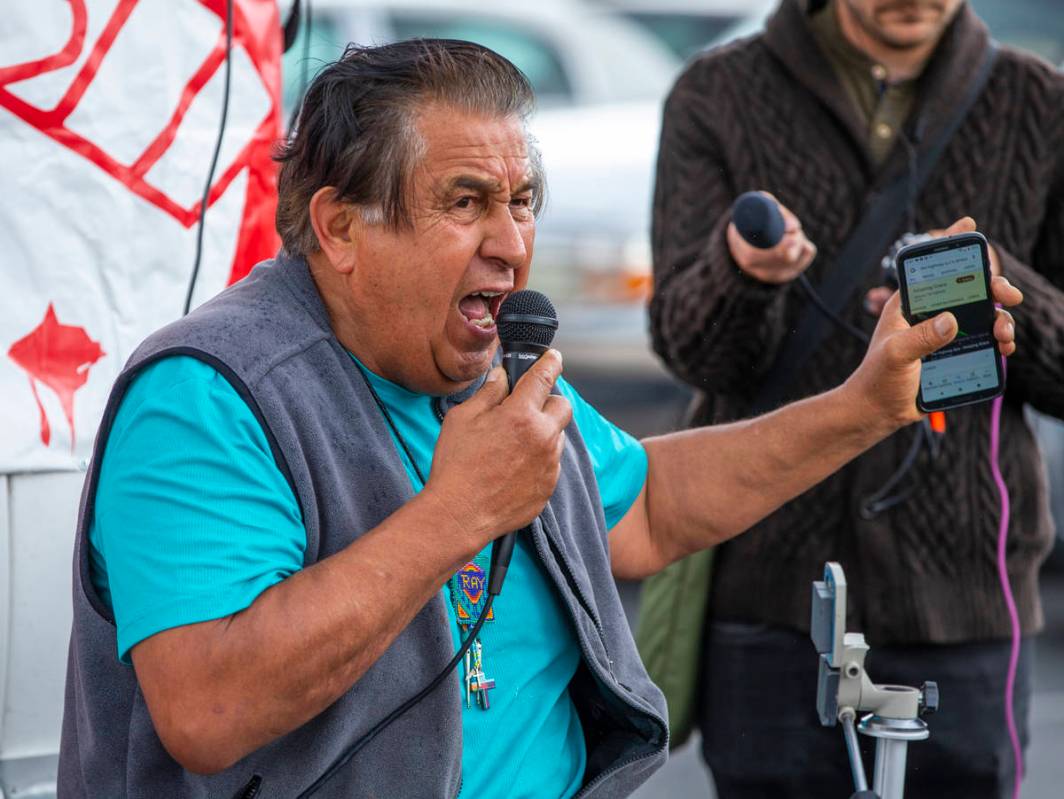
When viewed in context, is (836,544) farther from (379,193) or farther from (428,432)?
(379,193)

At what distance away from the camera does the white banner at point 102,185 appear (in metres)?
2.29

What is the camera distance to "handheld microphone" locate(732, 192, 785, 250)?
257 centimetres

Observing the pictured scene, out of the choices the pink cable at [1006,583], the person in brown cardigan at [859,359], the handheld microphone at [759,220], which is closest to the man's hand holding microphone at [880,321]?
the handheld microphone at [759,220]

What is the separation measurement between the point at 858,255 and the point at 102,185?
1333 mm

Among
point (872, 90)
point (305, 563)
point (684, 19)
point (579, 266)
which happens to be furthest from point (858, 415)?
point (684, 19)

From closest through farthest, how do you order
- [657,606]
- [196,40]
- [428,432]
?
1. [428,432]
2. [196,40]
3. [657,606]

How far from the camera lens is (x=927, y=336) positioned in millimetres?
2312

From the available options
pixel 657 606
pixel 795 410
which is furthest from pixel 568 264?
pixel 795 410

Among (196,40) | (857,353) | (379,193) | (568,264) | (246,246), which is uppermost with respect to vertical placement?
(196,40)

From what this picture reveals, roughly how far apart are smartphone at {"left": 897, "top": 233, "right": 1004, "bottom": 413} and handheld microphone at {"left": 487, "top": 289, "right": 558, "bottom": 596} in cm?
61

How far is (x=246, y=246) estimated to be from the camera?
262 centimetres

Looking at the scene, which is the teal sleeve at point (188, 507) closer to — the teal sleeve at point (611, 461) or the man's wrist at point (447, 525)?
the man's wrist at point (447, 525)

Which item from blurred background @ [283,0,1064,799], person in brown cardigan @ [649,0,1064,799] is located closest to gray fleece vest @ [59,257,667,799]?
person in brown cardigan @ [649,0,1064,799]

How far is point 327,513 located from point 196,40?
36.7 inches
